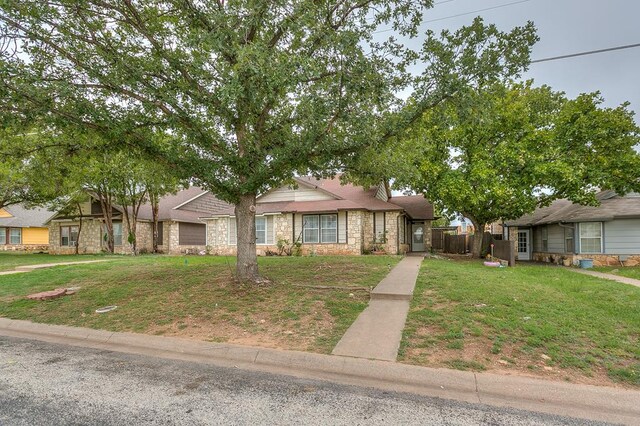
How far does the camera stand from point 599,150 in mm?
16109

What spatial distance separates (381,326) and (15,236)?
38.7 meters

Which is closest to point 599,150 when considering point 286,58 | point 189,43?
point 286,58

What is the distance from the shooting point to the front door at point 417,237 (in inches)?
917

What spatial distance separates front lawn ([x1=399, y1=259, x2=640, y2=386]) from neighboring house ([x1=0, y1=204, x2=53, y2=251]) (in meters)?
36.2

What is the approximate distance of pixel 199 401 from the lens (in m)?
3.74

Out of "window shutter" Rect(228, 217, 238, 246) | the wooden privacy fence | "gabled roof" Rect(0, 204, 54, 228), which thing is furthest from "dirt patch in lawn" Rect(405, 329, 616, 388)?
"gabled roof" Rect(0, 204, 54, 228)

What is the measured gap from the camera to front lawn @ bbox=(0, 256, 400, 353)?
6020 millimetres

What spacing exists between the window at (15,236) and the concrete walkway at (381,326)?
1448 inches

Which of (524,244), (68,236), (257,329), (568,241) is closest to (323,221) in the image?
(568,241)

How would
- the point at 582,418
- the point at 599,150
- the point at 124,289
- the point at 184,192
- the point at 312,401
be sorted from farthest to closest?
1. the point at 184,192
2. the point at 599,150
3. the point at 124,289
4. the point at 312,401
5. the point at 582,418

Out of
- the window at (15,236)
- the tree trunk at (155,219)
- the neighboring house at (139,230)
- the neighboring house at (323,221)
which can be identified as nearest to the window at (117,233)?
the neighboring house at (139,230)

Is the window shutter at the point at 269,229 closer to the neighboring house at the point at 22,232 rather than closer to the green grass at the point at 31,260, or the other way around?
the green grass at the point at 31,260

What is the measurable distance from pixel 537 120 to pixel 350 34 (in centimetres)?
1451

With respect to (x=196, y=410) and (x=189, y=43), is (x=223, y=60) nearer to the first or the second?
(x=189, y=43)
